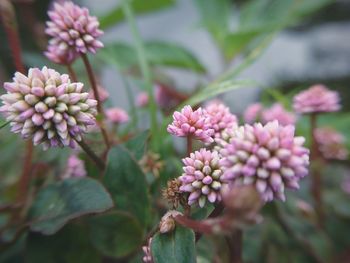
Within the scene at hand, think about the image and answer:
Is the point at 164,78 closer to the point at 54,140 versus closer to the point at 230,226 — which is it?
the point at 54,140

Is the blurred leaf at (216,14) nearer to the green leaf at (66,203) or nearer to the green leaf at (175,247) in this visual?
the green leaf at (66,203)

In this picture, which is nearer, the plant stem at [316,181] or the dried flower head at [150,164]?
the dried flower head at [150,164]


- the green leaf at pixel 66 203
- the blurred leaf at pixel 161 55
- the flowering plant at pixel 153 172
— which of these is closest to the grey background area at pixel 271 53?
the blurred leaf at pixel 161 55

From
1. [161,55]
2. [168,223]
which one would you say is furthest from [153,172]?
[161,55]

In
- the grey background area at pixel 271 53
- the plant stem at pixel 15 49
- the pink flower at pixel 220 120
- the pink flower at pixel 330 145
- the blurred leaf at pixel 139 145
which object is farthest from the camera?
the grey background area at pixel 271 53

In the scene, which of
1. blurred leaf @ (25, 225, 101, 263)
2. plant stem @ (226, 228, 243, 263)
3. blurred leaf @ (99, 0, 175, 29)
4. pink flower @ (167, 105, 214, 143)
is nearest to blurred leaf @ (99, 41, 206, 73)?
blurred leaf @ (99, 0, 175, 29)

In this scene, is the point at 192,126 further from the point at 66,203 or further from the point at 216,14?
the point at 216,14
